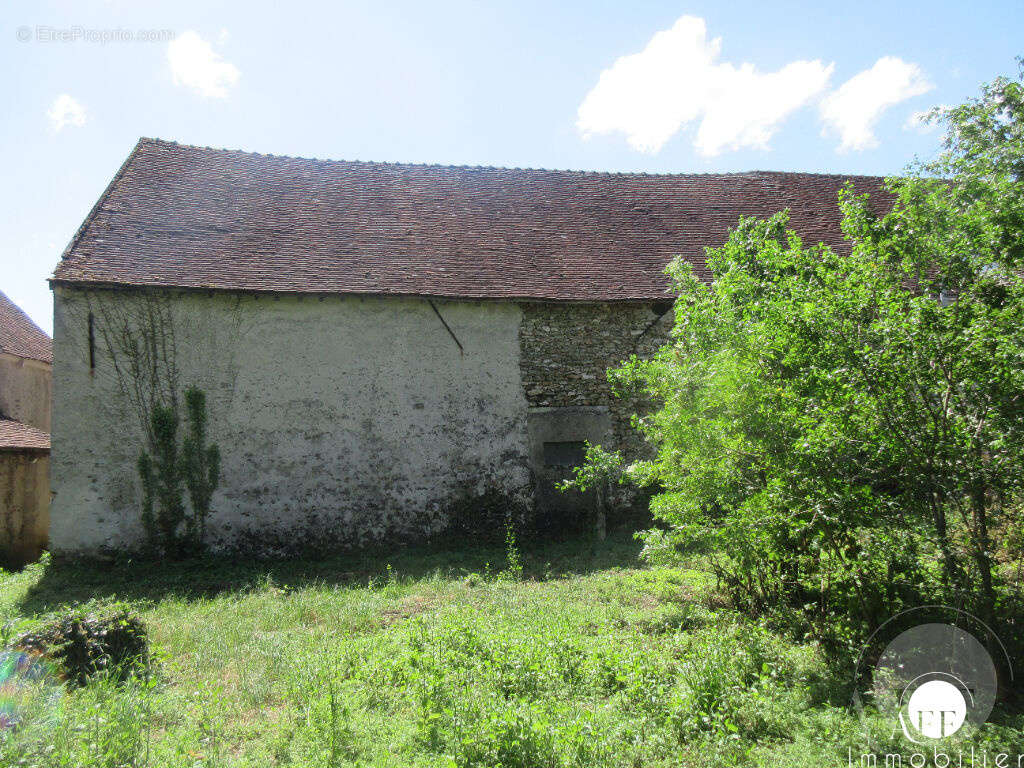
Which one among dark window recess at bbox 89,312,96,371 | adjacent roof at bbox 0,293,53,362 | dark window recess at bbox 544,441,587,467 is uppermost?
adjacent roof at bbox 0,293,53,362

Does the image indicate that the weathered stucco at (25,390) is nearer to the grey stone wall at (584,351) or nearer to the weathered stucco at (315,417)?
the weathered stucco at (315,417)

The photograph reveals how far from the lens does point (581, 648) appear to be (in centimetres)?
486

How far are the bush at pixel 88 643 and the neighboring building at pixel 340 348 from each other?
4442 millimetres

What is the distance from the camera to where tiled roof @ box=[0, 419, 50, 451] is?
11156 mm

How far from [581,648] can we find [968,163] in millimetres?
5348

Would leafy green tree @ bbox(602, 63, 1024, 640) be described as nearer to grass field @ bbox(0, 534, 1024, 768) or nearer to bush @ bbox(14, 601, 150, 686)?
grass field @ bbox(0, 534, 1024, 768)

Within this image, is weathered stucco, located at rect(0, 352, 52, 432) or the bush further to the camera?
weathered stucco, located at rect(0, 352, 52, 432)

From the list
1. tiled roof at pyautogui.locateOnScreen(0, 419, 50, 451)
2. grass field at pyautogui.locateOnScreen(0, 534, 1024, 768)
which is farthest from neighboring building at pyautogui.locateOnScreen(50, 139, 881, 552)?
tiled roof at pyautogui.locateOnScreen(0, 419, 50, 451)

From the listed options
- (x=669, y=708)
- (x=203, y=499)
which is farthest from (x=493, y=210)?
(x=669, y=708)

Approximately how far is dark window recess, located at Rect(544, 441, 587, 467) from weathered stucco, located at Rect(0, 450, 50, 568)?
9203 mm

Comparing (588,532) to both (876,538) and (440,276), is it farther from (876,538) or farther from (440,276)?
(876,538)

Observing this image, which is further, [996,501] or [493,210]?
[493,210]

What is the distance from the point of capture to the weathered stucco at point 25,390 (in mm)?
14836

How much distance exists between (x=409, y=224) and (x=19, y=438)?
27.8ft
